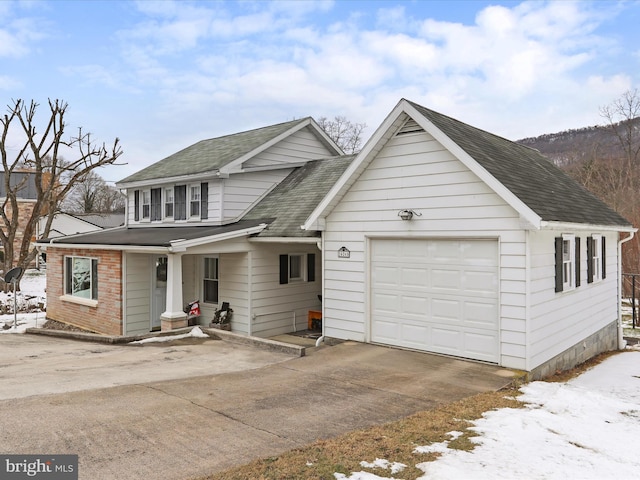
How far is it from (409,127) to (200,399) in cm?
640

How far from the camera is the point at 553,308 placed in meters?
8.71

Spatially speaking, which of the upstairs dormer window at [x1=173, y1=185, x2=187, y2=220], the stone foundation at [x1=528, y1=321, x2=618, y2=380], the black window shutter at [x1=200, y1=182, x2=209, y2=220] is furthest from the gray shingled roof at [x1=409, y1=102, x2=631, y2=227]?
the upstairs dormer window at [x1=173, y1=185, x2=187, y2=220]

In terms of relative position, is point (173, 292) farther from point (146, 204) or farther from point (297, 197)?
point (146, 204)

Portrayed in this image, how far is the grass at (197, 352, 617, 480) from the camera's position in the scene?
418 cm

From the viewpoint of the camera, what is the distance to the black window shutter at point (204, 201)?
15.0 meters

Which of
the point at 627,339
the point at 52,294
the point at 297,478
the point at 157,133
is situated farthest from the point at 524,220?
the point at 157,133

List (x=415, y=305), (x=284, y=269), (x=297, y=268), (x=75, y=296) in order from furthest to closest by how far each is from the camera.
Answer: (x=75, y=296)
(x=297, y=268)
(x=284, y=269)
(x=415, y=305)

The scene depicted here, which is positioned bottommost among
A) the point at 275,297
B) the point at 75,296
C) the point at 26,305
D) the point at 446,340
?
the point at 26,305

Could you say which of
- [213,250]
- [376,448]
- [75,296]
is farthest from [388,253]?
[75,296]

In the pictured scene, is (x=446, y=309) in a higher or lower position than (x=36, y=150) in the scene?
lower

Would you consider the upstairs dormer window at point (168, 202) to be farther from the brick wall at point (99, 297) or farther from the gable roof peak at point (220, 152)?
the brick wall at point (99, 297)

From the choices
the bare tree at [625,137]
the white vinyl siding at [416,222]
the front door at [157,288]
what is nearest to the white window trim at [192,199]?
the front door at [157,288]

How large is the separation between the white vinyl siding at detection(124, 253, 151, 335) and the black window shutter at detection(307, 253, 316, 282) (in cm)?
491

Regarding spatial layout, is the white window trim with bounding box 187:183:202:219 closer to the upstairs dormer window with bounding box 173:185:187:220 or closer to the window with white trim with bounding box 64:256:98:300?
the upstairs dormer window with bounding box 173:185:187:220
